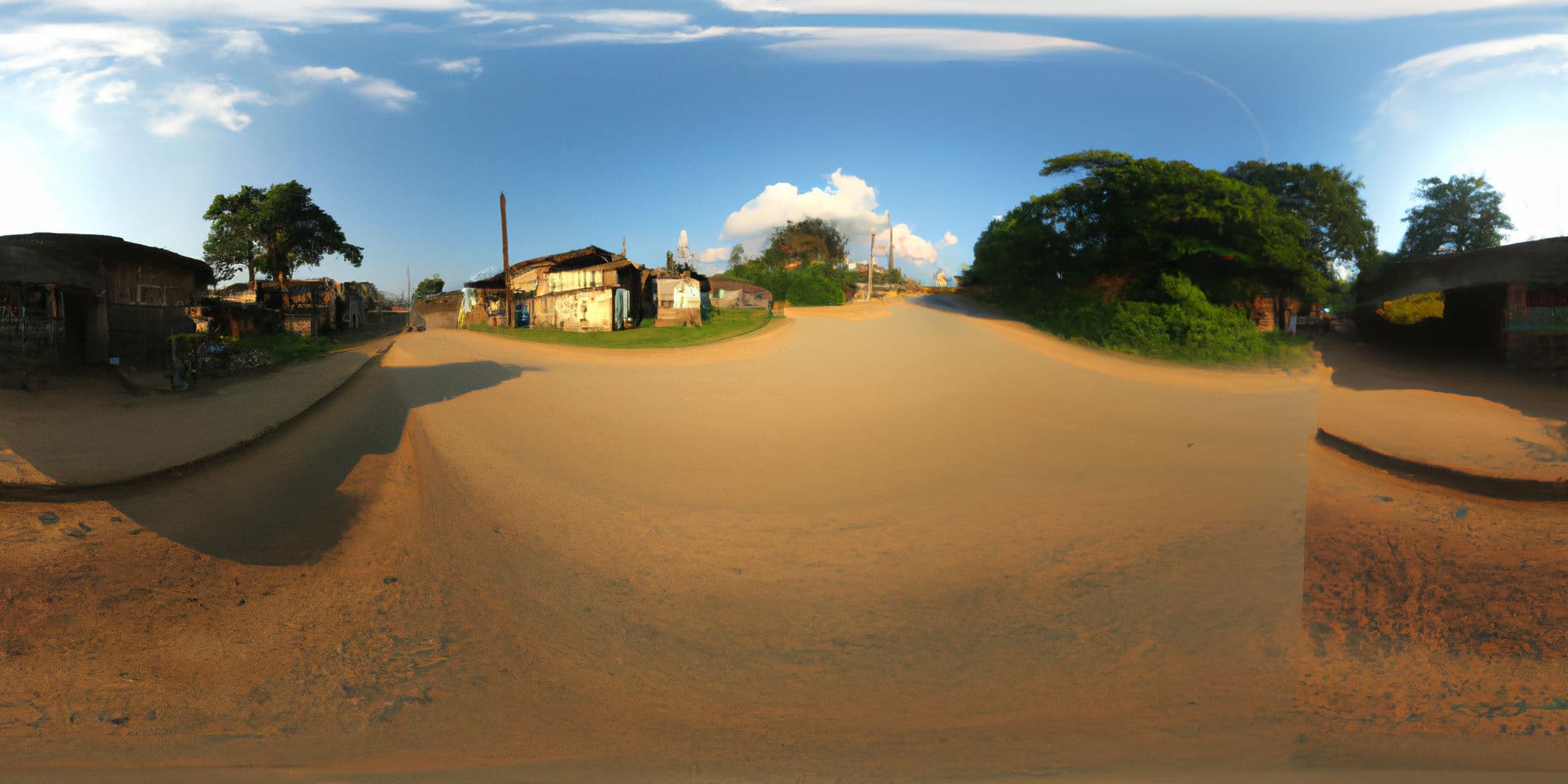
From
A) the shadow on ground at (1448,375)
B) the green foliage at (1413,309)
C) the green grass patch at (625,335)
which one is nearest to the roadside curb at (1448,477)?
the shadow on ground at (1448,375)

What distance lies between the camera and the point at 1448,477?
2.68m

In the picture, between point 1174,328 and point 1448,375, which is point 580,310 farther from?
point 1448,375

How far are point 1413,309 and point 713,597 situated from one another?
3.23 meters

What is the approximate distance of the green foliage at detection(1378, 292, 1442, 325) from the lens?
7.86 ft

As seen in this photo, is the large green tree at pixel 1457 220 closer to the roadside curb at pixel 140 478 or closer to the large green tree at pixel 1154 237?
the large green tree at pixel 1154 237

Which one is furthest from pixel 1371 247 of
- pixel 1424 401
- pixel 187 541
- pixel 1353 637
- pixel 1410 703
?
pixel 187 541

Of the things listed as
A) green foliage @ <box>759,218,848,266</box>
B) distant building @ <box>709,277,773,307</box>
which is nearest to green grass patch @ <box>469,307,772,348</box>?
green foliage @ <box>759,218,848,266</box>

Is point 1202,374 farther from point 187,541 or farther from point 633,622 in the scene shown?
point 187,541

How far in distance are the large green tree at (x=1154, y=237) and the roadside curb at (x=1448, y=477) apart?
0.95 metres

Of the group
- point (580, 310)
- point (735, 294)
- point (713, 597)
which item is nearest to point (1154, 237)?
point (713, 597)

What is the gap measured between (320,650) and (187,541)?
1071mm

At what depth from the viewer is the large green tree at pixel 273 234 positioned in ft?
9.11

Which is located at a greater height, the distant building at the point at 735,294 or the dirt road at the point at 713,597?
the distant building at the point at 735,294

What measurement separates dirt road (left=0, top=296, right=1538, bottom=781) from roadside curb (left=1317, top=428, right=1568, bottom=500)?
0.32m
